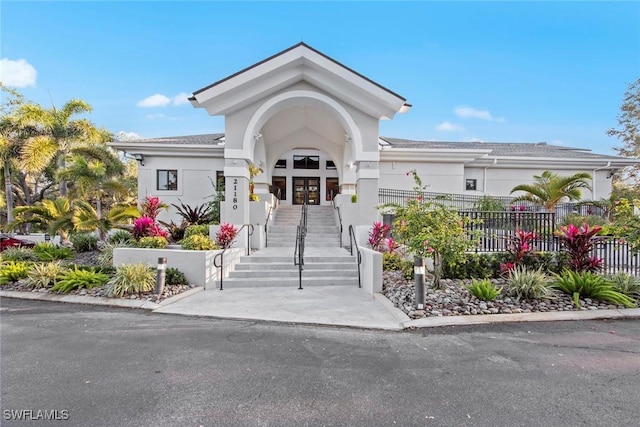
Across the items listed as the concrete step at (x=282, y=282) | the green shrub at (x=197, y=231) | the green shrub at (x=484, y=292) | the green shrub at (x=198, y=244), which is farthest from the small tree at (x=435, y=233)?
the green shrub at (x=197, y=231)

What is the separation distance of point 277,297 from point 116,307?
329 centimetres

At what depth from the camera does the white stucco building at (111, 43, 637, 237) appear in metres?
10.4

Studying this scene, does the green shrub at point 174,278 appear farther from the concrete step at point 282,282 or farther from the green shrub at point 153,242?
the green shrub at point 153,242

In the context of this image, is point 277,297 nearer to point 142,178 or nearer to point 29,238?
point 142,178

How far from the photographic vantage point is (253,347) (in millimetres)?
4324

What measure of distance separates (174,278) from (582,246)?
9.62m

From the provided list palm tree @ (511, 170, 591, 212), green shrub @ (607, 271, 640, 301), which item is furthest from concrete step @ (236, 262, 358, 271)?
palm tree @ (511, 170, 591, 212)

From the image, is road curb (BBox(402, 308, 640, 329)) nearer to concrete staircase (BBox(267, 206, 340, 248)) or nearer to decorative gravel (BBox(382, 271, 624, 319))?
A: decorative gravel (BBox(382, 271, 624, 319))

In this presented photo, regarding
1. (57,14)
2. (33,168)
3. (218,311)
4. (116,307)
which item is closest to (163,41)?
(57,14)

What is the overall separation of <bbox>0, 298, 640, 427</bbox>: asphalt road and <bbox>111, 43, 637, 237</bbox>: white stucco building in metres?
6.14

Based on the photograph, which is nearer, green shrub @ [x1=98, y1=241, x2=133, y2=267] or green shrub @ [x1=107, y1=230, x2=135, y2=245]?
green shrub @ [x1=98, y1=241, x2=133, y2=267]

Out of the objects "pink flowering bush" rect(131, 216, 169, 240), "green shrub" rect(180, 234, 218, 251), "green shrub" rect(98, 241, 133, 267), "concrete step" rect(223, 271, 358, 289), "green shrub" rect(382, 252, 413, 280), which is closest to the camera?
"concrete step" rect(223, 271, 358, 289)

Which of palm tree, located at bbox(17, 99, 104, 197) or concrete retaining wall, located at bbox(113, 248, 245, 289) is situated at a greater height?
palm tree, located at bbox(17, 99, 104, 197)

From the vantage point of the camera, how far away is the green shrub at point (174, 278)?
306 inches
